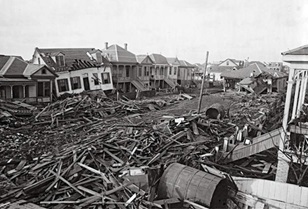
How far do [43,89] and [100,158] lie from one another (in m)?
21.0

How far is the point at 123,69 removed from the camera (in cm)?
4559

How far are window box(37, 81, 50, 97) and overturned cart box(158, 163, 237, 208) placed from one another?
82.2 feet

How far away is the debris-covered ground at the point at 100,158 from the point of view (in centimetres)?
941

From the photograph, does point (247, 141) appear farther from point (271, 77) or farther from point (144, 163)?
point (271, 77)

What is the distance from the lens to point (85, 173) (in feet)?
36.2

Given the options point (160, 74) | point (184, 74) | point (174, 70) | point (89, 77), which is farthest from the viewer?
point (184, 74)

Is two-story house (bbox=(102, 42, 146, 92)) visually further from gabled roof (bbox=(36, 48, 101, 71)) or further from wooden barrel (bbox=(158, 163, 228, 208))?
wooden barrel (bbox=(158, 163, 228, 208))

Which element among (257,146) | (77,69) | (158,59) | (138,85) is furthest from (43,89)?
(158,59)

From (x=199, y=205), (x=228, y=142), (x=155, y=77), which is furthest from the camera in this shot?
(x=155, y=77)

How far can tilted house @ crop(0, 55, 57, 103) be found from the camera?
89.3 ft

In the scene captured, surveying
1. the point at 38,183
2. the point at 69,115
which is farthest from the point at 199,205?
the point at 69,115

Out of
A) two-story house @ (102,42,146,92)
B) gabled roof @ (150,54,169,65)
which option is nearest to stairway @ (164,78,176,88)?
gabled roof @ (150,54,169,65)

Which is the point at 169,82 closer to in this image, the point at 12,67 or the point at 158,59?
the point at 158,59

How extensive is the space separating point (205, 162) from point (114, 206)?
4.62m
